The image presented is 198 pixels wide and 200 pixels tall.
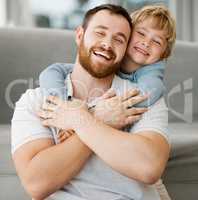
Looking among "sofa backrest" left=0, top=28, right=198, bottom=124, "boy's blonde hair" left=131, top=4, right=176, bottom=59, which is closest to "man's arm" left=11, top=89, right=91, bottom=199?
"boy's blonde hair" left=131, top=4, right=176, bottom=59

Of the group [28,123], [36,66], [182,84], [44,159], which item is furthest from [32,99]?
[182,84]

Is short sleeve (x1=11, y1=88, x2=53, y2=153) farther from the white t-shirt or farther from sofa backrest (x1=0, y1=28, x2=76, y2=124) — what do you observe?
sofa backrest (x1=0, y1=28, x2=76, y2=124)

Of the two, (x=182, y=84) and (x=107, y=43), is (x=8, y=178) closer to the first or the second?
(x=107, y=43)

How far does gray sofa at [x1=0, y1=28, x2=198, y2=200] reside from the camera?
1.85 meters

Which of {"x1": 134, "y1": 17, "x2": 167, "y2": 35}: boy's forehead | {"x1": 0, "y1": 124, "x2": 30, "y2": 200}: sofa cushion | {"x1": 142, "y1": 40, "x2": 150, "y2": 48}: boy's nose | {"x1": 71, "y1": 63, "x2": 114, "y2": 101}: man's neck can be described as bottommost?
{"x1": 0, "y1": 124, "x2": 30, "y2": 200}: sofa cushion

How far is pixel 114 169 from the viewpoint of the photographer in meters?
1.21

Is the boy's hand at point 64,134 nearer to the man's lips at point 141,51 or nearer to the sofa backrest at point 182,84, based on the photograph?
the man's lips at point 141,51

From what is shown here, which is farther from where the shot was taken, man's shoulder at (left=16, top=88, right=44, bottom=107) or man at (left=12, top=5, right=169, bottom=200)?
man's shoulder at (left=16, top=88, right=44, bottom=107)

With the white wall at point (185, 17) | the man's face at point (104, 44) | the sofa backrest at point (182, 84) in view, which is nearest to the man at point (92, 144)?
the man's face at point (104, 44)

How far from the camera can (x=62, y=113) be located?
1.26m

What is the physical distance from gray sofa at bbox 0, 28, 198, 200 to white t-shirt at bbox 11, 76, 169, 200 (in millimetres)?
515

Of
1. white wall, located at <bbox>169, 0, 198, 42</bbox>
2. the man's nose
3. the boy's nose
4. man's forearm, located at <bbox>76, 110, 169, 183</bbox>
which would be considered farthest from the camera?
white wall, located at <bbox>169, 0, 198, 42</bbox>

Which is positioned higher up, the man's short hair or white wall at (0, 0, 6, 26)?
the man's short hair

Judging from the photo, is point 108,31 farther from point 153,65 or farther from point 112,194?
point 112,194
